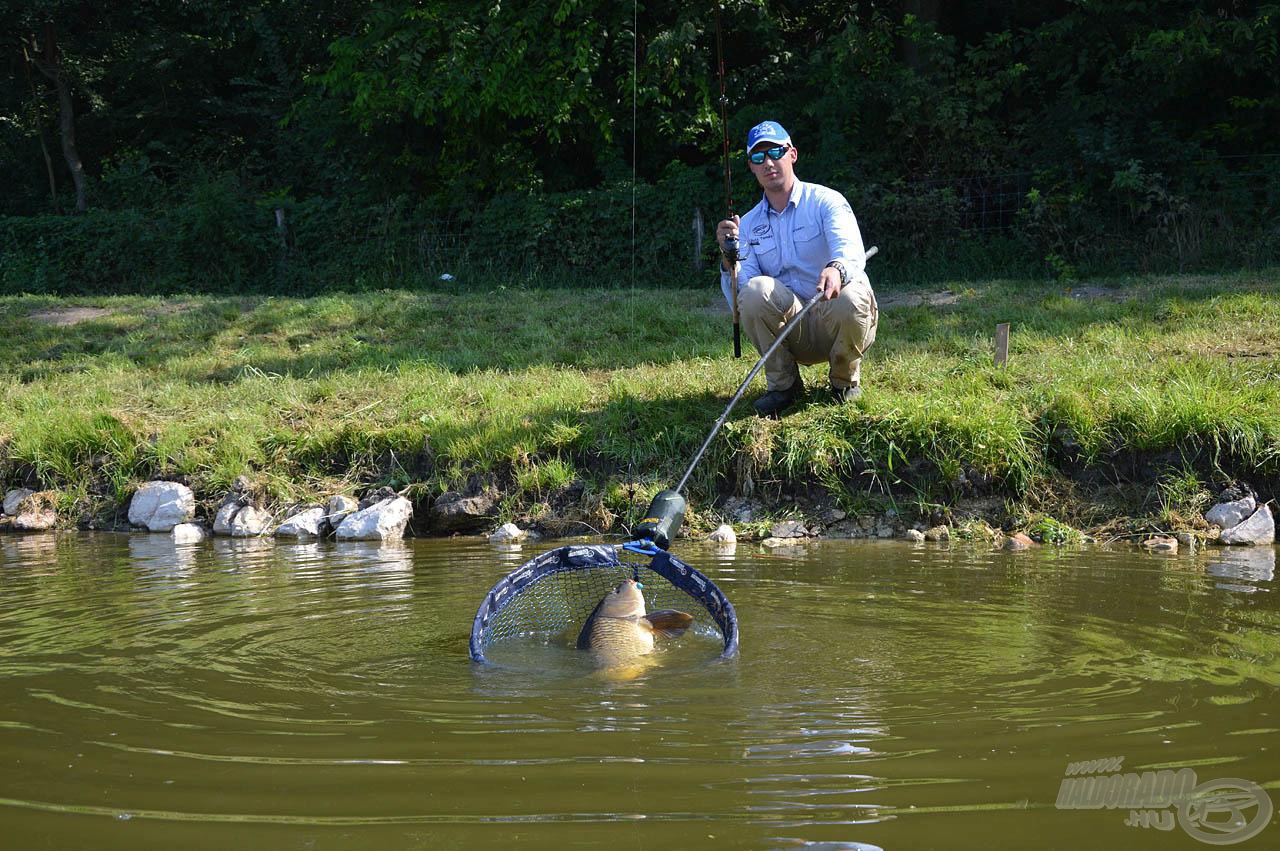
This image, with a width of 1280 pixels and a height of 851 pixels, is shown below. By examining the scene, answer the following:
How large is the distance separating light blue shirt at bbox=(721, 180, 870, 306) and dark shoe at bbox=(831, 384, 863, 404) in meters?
0.62

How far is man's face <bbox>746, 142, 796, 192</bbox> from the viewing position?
6758 mm

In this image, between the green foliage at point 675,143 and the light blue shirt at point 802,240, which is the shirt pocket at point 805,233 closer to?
the light blue shirt at point 802,240

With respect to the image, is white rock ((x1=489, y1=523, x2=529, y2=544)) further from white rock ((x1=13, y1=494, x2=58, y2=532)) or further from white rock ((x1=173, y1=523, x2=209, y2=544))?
white rock ((x1=13, y1=494, x2=58, y2=532))

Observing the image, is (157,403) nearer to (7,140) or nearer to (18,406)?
(18,406)

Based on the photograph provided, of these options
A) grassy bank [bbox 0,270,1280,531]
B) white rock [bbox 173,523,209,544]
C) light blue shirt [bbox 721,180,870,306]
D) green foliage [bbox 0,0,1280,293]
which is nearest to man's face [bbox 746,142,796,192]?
light blue shirt [bbox 721,180,870,306]

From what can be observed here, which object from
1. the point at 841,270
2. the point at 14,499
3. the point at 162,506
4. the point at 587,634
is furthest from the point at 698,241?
the point at 587,634

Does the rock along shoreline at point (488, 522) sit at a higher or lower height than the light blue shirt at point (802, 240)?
lower

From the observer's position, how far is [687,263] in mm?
15102

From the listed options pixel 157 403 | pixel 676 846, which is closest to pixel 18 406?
pixel 157 403

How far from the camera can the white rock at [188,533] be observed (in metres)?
7.28

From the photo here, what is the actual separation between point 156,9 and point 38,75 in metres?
2.60

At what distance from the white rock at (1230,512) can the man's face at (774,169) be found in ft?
9.48

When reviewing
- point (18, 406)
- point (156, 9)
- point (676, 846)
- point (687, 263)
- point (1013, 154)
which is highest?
point (156, 9)

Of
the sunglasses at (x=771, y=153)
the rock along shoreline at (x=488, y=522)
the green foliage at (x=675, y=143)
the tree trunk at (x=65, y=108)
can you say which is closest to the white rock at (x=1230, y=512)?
the rock along shoreline at (x=488, y=522)
